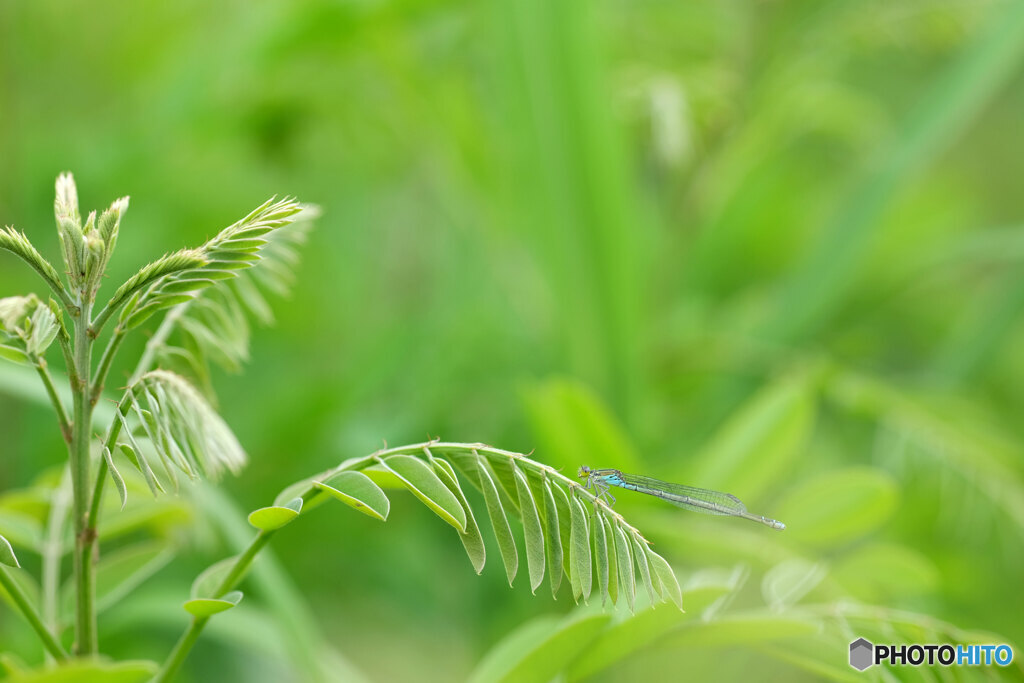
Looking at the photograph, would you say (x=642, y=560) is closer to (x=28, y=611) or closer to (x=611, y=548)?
(x=611, y=548)

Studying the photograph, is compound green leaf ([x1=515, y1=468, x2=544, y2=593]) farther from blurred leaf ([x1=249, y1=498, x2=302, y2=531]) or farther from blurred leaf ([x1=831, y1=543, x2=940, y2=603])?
blurred leaf ([x1=831, y1=543, x2=940, y2=603])

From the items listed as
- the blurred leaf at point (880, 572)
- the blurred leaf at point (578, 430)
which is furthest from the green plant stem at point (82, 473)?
the blurred leaf at point (880, 572)

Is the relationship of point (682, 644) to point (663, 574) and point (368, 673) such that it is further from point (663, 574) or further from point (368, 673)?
point (368, 673)

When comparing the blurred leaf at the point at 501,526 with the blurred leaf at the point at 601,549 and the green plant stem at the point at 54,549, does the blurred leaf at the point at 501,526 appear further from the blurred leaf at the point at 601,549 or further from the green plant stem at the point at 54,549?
the green plant stem at the point at 54,549

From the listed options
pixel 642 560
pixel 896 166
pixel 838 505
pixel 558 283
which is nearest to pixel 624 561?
pixel 642 560

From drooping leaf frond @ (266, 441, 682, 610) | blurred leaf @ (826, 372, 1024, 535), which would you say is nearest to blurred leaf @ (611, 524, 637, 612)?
drooping leaf frond @ (266, 441, 682, 610)
